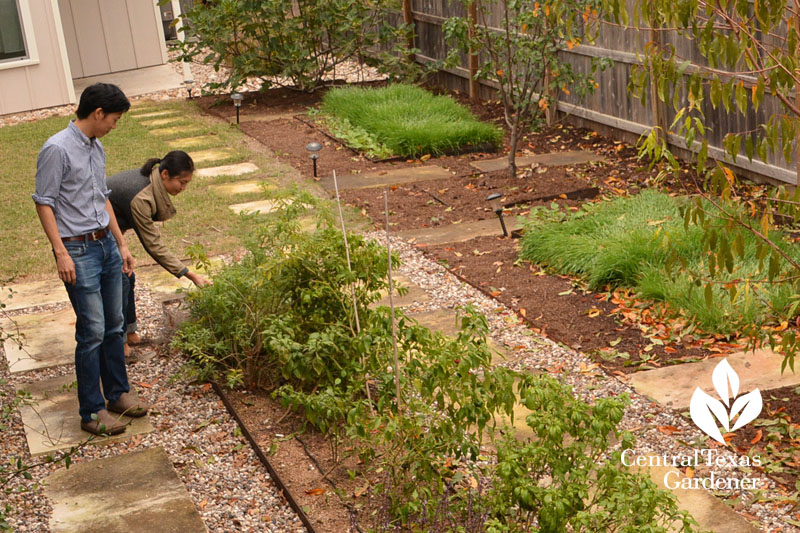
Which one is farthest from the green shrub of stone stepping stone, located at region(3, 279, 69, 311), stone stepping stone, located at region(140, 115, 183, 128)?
stone stepping stone, located at region(140, 115, 183, 128)

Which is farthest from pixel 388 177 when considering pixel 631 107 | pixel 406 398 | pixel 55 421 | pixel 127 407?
pixel 406 398

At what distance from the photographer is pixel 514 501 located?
313 centimetres

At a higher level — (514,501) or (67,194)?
(67,194)

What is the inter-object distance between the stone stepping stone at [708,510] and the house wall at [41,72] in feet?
42.2

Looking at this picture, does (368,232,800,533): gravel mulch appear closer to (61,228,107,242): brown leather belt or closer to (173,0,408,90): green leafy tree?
(61,228,107,242): brown leather belt

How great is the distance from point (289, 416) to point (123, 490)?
94 cm

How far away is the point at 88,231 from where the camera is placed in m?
4.30

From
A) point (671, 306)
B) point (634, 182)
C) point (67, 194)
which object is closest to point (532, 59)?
point (634, 182)

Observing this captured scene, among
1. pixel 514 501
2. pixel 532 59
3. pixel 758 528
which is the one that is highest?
pixel 532 59

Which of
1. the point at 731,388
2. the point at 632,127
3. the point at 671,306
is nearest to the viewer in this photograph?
the point at 731,388

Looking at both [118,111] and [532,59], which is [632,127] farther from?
[118,111]

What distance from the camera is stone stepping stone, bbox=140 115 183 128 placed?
12702mm

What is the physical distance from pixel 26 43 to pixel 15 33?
207mm

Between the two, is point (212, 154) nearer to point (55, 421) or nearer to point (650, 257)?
point (650, 257)
